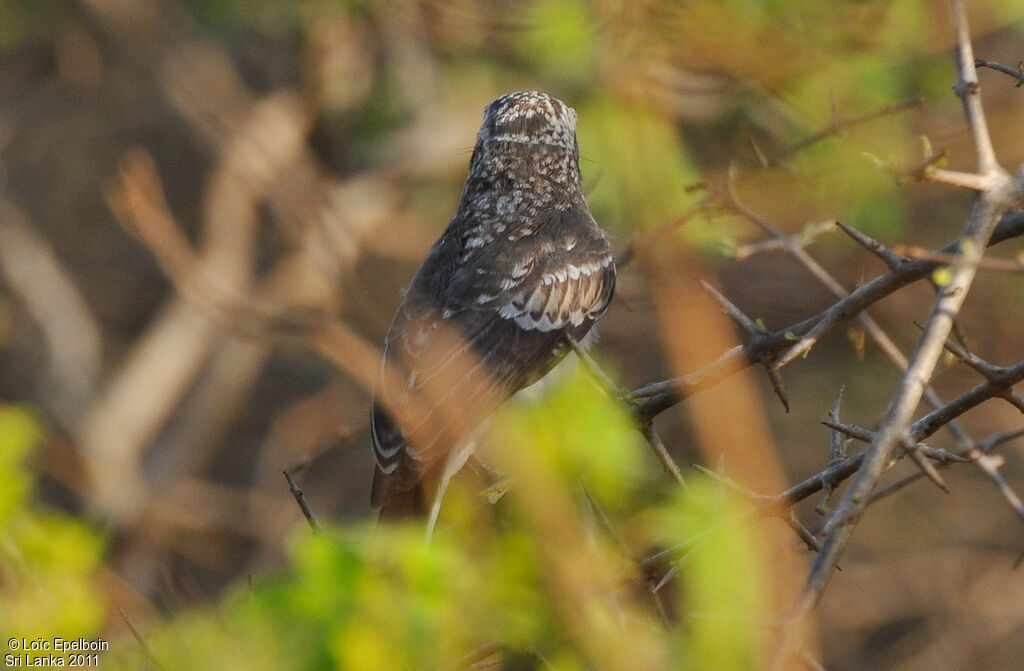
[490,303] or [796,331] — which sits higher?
[796,331]

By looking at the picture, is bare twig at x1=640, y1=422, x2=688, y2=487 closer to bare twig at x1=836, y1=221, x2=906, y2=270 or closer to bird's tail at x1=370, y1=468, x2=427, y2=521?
bare twig at x1=836, y1=221, x2=906, y2=270

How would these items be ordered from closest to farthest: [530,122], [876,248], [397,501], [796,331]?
[876,248] → [796,331] → [397,501] → [530,122]

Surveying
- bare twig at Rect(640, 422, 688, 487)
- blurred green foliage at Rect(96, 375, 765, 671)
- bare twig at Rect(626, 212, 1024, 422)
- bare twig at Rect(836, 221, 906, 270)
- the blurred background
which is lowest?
the blurred background

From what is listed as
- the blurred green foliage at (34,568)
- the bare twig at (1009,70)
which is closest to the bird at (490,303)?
the blurred green foliage at (34,568)

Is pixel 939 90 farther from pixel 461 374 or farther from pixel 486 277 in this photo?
pixel 461 374

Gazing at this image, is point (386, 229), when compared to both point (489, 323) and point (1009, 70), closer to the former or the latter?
point (489, 323)

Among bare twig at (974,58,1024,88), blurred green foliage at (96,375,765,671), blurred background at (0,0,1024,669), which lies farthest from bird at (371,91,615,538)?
bare twig at (974,58,1024,88)

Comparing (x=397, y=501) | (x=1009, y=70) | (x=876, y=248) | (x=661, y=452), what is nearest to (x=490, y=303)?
(x=397, y=501)
